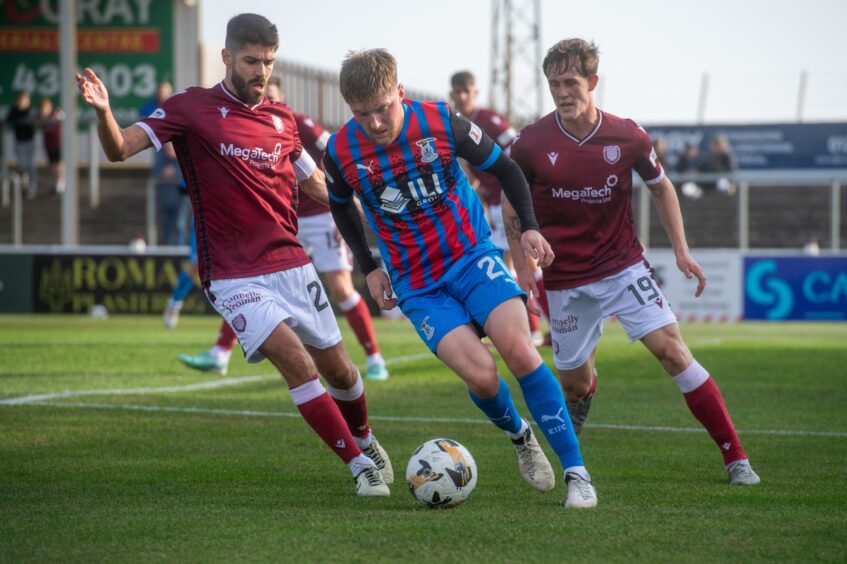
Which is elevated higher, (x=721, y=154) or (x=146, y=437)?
(x=721, y=154)

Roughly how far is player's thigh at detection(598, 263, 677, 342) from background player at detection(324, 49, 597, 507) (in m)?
0.99

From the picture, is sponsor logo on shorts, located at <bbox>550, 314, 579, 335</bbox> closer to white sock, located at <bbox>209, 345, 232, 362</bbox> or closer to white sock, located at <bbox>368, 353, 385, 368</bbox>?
white sock, located at <bbox>368, 353, 385, 368</bbox>

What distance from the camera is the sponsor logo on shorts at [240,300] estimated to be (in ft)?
19.2

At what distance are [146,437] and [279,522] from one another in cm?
274

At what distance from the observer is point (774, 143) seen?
31.9 m

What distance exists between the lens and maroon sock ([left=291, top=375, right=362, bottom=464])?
590 centimetres

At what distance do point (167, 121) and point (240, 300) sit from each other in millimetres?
900

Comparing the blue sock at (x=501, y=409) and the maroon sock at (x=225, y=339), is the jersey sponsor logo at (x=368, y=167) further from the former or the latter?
the maroon sock at (x=225, y=339)

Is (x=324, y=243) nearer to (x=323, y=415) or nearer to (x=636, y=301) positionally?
(x=636, y=301)

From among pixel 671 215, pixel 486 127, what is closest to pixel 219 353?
pixel 486 127

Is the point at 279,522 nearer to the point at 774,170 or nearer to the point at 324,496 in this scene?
the point at 324,496

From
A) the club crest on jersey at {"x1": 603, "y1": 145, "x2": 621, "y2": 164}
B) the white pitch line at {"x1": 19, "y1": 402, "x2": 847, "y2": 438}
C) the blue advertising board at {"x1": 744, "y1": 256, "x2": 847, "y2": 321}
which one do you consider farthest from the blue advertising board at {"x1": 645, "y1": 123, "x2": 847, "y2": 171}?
the club crest on jersey at {"x1": 603, "y1": 145, "x2": 621, "y2": 164}

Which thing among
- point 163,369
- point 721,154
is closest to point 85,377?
point 163,369

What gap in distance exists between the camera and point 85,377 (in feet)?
35.8
